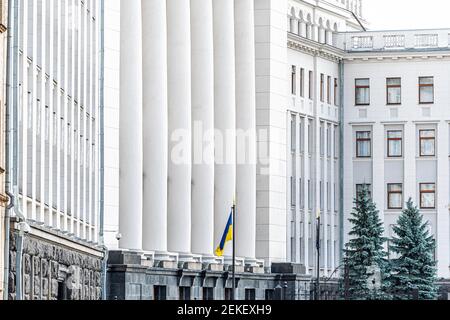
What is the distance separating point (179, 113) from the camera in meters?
69.8

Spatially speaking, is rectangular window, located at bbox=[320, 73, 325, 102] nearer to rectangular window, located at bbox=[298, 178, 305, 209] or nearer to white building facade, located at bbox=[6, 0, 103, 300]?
rectangular window, located at bbox=[298, 178, 305, 209]

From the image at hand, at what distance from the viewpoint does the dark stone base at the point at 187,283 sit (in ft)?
192

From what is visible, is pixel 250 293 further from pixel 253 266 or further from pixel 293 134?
pixel 293 134

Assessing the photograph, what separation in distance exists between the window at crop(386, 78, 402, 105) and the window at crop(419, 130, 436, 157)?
236 centimetres

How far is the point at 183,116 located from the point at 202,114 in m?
3.02

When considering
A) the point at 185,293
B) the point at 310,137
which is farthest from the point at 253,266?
the point at 310,137

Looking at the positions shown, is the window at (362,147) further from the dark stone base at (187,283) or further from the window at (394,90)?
the dark stone base at (187,283)

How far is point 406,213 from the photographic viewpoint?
324ft

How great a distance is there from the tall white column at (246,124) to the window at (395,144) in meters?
31.2

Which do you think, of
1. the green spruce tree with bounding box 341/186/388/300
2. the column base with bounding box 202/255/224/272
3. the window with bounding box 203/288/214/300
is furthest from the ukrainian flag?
the green spruce tree with bounding box 341/186/388/300
